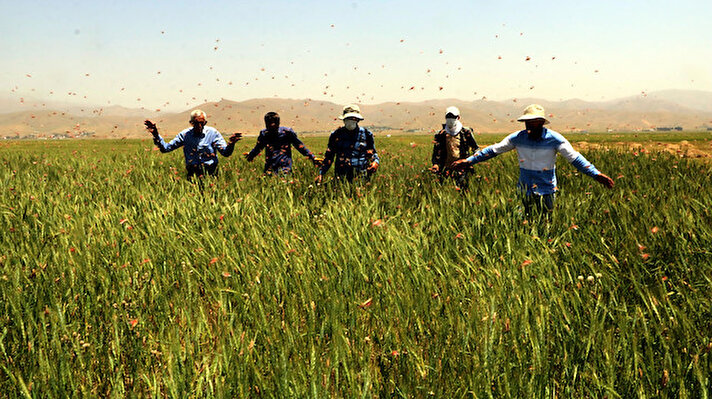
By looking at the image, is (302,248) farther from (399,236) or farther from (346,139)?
(346,139)

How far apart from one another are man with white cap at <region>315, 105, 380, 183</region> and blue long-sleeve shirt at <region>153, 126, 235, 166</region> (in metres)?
1.87

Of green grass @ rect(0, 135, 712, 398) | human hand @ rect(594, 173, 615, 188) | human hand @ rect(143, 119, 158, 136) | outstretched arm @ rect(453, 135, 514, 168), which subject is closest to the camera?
green grass @ rect(0, 135, 712, 398)

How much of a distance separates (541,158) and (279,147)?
4.32m

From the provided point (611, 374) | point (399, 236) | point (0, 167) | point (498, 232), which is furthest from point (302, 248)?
point (0, 167)

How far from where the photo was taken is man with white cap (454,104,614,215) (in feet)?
15.1

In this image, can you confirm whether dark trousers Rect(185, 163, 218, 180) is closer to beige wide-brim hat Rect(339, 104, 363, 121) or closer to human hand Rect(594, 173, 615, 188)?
beige wide-brim hat Rect(339, 104, 363, 121)

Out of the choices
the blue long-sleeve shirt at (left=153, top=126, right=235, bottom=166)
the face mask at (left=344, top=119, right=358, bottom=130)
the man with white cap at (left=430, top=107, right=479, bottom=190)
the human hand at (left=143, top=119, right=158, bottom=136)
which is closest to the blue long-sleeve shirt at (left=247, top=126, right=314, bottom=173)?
the blue long-sleeve shirt at (left=153, top=126, right=235, bottom=166)

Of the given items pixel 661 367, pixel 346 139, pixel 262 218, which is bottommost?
pixel 661 367

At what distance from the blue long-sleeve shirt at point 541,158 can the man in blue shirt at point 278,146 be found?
11.1 ft

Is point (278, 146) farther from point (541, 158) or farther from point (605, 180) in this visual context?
point (605, 180)

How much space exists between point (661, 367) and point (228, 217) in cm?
390

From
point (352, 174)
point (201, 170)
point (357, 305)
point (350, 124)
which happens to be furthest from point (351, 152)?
point (357, 305)

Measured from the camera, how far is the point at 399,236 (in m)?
3.75

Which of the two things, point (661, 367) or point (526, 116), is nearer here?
point (661, 367)
